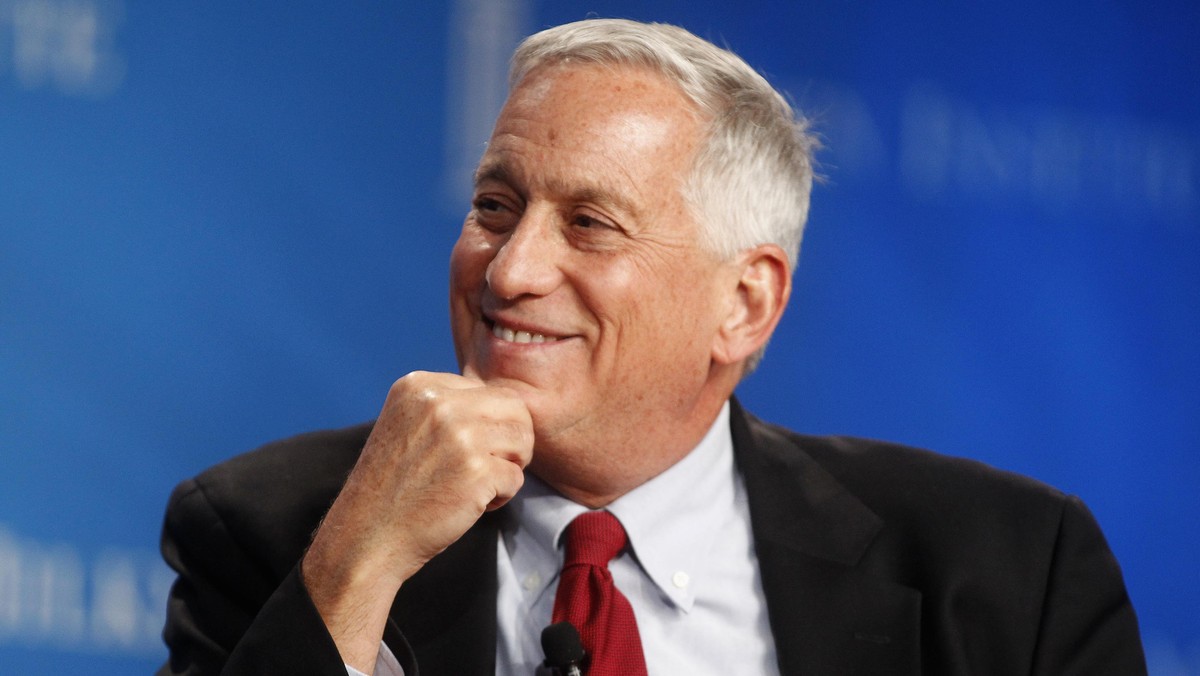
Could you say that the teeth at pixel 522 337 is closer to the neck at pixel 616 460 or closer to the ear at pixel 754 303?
the neck at pixel 616 460

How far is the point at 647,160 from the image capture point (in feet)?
6.61

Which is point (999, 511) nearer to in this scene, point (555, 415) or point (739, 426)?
point (739, 426)

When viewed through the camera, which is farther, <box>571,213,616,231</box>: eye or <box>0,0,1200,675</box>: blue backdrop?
<box>0,0,1200,675</box>: blue backdrop

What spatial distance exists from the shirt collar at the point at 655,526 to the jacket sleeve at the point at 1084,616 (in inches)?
20.3

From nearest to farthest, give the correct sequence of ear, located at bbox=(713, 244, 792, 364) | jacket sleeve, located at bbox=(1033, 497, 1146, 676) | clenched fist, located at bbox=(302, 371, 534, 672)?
clenched fist, located at bbox=(302, 371, 534, 672)
jacket sleeve, located at bbox=(1033, 497, 1146, 676)
ear, located at bbox=(713, 244, 792, 364)

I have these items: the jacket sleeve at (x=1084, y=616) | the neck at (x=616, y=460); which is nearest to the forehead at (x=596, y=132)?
the neck at (x=616, y=460)

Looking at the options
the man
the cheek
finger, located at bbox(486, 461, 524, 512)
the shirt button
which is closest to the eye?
the man

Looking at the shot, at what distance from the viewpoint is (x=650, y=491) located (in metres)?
2.11

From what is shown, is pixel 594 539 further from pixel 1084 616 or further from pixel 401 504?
pixel 1084 616

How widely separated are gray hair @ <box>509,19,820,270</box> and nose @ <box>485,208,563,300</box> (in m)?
0.23

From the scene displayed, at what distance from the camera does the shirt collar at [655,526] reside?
204cm

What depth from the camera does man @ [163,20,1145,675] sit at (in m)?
1.97

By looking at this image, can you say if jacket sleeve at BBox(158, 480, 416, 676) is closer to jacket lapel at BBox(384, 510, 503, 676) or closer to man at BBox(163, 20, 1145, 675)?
man at BBox(163, 20, 1145, 675)

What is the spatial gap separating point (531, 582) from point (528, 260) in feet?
1.61
